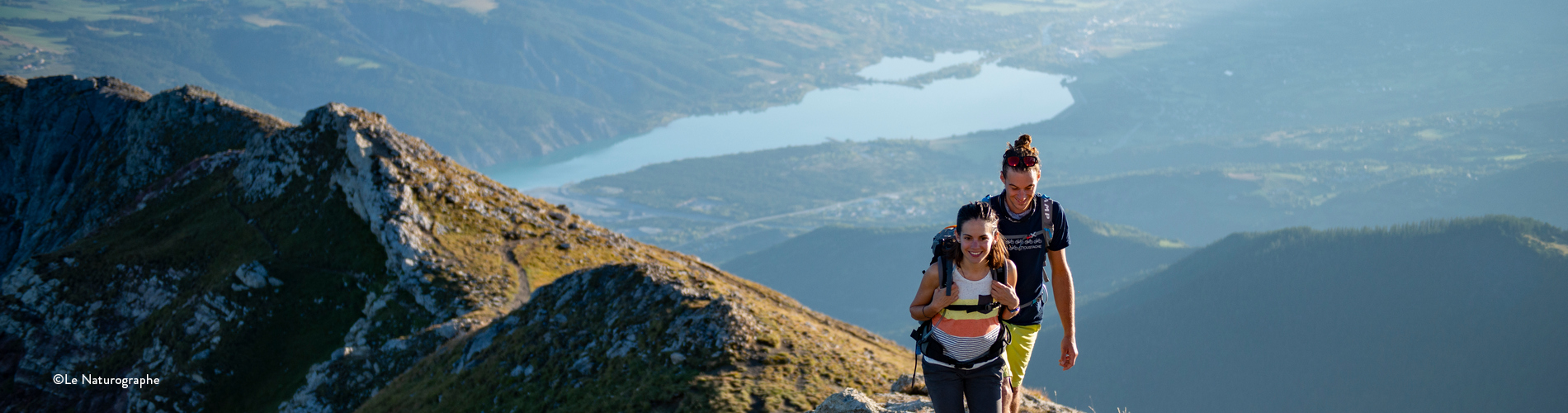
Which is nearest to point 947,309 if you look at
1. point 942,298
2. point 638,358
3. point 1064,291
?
point 942,298

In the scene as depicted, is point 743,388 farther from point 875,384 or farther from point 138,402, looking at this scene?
point 138,402

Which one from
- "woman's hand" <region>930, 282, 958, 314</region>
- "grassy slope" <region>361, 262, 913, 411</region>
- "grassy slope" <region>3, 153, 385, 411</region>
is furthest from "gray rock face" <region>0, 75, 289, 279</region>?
"woman's hand" <region>930, 282, 958, 314</region>

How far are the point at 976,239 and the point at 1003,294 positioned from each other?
899 millimetres

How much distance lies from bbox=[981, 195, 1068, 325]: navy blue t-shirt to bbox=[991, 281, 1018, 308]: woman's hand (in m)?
0.86

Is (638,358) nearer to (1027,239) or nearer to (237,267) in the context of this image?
(1027,239)

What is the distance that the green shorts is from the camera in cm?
1134

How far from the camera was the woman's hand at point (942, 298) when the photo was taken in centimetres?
1017

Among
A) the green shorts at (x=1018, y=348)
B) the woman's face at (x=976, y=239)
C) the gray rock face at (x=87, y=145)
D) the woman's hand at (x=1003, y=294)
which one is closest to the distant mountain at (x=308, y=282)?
the gray rock face at (x=87, y=145)

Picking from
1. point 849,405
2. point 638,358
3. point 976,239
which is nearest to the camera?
point 976,239

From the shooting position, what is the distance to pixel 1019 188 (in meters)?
10.8

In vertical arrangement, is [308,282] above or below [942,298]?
below

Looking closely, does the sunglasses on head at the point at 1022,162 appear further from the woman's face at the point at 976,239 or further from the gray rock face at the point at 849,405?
the gray rock face at the point at 849,405

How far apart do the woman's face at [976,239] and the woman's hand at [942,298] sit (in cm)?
→ 49

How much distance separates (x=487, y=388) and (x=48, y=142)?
313 ft
